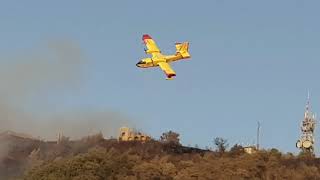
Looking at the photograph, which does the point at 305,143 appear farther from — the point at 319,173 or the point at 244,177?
the point at 244,177

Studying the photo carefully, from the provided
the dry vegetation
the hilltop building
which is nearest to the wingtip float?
the dry vegetation

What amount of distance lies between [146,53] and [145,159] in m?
67.5

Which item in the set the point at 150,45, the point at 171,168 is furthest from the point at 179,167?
the point at 150,45

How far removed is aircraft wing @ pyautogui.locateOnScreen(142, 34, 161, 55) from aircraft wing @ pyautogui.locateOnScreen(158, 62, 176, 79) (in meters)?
4.19

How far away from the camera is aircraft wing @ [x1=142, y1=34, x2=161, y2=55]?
82781 mm

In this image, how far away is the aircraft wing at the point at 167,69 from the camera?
75213 mm

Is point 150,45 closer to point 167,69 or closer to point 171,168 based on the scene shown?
point 167,69

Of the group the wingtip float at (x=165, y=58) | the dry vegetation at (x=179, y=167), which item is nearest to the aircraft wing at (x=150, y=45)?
the wingtip float at (x=165, y=58)

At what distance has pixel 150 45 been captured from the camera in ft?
280

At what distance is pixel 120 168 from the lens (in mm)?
129250

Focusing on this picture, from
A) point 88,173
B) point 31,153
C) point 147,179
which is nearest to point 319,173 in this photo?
point 147,179

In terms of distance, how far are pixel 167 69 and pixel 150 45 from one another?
356 inches

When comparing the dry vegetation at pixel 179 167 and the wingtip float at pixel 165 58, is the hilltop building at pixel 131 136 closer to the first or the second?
the dry vegetation at pixel 179 167

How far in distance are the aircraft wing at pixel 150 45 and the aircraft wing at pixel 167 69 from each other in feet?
13.8
